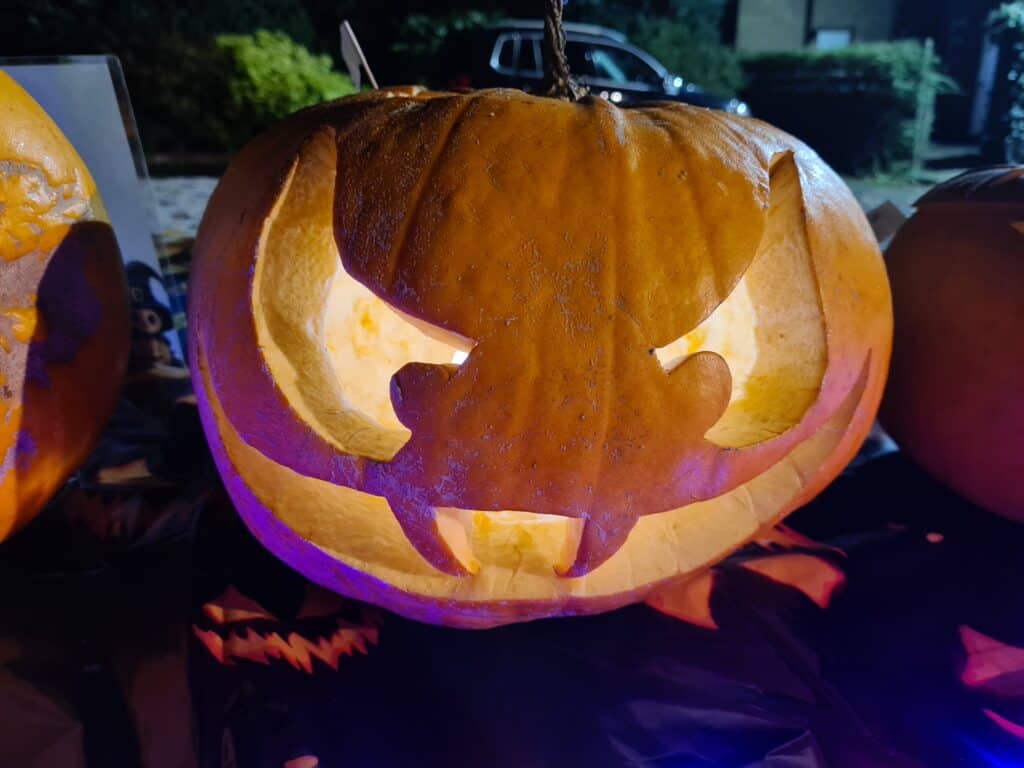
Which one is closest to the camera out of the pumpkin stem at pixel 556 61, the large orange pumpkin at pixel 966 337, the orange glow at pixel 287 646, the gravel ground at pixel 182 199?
the orange glow at pixel 287 646

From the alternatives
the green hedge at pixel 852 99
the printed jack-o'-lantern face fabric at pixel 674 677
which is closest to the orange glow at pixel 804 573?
the printed jack-o'-lantern face fabric at pixel 674 677

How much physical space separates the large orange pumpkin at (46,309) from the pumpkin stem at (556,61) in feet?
2.25

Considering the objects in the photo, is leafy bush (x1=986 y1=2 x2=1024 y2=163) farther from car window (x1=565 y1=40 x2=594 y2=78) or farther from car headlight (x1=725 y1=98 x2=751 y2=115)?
car window (x1=565 y1=40 x2=594 y2=78)

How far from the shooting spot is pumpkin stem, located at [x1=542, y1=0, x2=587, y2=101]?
3.15 ft

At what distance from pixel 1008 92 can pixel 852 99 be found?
116cm

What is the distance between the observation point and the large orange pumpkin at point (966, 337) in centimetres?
107

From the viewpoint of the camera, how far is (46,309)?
94 cm

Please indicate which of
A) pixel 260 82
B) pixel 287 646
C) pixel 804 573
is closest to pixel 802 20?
pixel 260 82

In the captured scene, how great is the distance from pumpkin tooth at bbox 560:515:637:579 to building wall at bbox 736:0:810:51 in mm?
2897

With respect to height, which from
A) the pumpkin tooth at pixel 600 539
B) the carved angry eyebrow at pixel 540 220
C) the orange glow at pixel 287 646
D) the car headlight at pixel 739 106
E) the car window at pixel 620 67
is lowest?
the orange glow at pixel 287 646

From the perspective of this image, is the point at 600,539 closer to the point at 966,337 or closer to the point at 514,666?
the point at 514,666

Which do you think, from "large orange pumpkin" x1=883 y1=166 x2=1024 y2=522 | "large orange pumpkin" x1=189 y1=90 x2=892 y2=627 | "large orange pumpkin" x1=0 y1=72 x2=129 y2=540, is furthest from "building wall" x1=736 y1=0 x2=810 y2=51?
"large orange pumpkin" x1=0 y1=72 x2=129 y2=540

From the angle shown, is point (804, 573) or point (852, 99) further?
point (852, 99)

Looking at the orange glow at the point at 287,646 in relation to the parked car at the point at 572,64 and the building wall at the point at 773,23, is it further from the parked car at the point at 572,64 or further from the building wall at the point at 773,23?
the building wall at the point at 773,23
